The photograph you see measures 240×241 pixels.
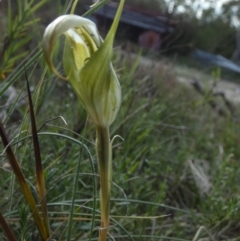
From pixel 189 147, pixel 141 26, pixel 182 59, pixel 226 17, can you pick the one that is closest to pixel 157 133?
pixel 189 147

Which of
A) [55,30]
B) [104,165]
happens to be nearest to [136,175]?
[104,165]

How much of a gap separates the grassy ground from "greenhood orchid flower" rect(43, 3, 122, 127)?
0.45 feet

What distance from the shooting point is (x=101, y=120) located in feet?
1.52

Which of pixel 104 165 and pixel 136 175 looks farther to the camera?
pixel 136 175

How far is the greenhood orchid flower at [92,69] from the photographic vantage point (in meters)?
0.41

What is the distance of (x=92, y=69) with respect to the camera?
42 centimetres

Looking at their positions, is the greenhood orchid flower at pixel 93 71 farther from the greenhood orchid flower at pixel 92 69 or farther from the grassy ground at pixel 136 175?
the grassy ground at pixel 136 175

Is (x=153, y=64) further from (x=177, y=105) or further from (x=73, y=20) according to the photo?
(x=73, y=20)

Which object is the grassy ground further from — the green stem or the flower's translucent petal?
the flower's translucent petal

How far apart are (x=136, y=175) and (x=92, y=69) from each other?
3.18 ft

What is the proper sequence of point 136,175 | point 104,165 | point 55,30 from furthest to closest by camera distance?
point 136,175 → point 104,165 → point 55,30

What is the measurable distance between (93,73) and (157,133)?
58.9 inches

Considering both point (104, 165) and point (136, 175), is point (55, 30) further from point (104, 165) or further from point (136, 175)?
point (136, 175)

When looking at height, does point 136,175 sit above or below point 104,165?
below
